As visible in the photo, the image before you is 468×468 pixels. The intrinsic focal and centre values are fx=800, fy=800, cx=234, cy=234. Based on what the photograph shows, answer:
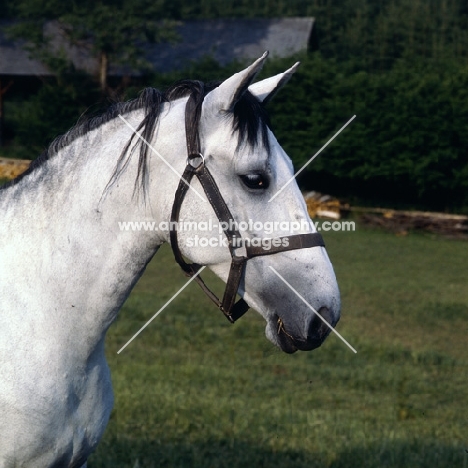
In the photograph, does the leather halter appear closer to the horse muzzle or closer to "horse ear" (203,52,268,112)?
"horse ear" (203,52,268,112)

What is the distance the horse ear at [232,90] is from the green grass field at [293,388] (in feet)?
2.78

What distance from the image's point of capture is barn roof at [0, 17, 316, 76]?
2850cm

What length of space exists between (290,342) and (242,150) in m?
0.64

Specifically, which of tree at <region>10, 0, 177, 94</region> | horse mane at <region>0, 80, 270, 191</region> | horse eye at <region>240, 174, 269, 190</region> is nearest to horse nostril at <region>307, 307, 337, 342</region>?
horse eye at <region>240, 174, 269, 190</region>

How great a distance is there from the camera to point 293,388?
7.32 m

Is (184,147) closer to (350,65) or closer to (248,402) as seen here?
(248,402)

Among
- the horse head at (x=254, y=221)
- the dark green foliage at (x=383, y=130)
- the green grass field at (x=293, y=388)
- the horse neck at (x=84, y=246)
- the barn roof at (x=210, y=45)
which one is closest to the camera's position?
the horse head at (x=254, y=221)

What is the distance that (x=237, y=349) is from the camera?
28.7ft

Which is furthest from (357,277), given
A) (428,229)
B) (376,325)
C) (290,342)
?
(290,342)

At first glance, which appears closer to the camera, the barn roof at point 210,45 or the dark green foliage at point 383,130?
the dark green foliage at point 383,130

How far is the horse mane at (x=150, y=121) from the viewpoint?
101 inches

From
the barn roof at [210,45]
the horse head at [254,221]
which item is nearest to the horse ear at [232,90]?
the horse head at [254,221]

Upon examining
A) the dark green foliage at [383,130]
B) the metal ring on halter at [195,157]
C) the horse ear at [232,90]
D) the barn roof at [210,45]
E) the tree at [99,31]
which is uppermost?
the horse ear at [232,90]

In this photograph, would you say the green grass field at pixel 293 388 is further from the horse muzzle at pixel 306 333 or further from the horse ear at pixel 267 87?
the horse ear at pixel 267 87
